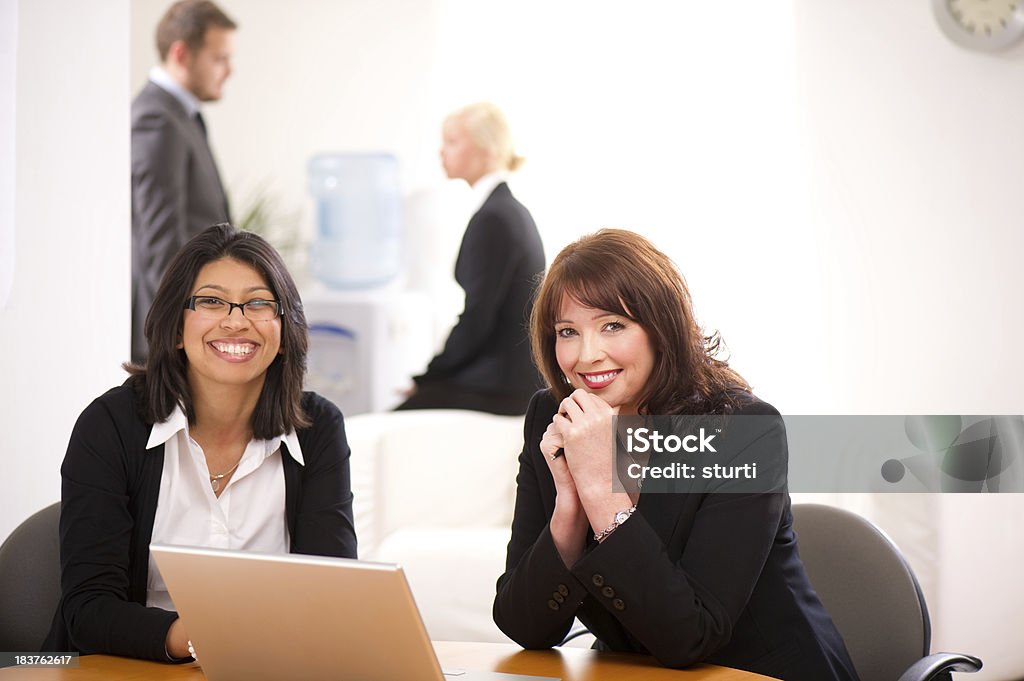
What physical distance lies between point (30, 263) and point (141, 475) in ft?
2.69

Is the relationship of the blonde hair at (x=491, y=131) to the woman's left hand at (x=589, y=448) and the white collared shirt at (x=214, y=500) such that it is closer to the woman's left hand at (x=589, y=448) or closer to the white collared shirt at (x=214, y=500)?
the white collared shirt at (x=214, y=500)

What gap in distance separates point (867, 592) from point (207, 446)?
102 cm

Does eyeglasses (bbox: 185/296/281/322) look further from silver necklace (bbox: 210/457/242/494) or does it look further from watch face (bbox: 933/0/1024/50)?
watch face (bbox: 933/0/1024/50)

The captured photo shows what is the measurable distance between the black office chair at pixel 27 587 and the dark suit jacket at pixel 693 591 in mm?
739

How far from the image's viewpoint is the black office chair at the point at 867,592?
1.58 m

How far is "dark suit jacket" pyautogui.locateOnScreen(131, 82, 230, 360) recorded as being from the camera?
166 inches

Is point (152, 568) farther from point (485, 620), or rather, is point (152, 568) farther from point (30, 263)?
point (485, 620)

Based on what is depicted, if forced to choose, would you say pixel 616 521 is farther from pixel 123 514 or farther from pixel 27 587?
pixel 27 587

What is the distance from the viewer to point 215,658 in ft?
3.79

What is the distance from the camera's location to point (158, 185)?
13.8 ft

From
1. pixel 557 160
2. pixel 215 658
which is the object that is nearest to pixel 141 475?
pixel 215 658

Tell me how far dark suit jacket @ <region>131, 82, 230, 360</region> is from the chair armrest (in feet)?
11.0

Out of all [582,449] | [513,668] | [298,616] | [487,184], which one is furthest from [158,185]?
[298,616]

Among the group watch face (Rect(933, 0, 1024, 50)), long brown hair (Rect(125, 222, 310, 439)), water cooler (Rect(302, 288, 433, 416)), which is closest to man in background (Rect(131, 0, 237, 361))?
water cooler (Rect(302, 288, 433, 416))
